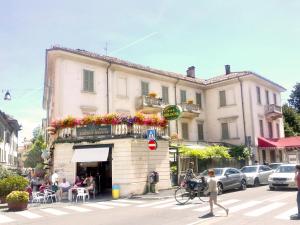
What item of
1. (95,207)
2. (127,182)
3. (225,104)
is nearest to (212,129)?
(225,104)

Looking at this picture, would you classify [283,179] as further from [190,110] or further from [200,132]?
[200,132]

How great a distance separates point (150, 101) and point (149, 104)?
0.35m

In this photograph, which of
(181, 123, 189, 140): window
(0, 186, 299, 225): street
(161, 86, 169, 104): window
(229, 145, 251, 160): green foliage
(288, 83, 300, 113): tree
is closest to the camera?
(0, 186, 299, 225): street

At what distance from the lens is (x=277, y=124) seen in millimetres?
38469

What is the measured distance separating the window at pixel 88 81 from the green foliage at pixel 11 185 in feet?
33.0

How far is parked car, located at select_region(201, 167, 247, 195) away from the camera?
1828 cm

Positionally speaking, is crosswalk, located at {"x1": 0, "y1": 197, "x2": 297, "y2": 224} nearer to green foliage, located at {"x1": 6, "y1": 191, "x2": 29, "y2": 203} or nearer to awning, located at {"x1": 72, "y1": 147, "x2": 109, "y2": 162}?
green foliage, located at {"x1": 6, "y1": 191, "x2": 29, "y2": 203}

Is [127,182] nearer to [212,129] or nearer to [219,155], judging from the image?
[219,155]

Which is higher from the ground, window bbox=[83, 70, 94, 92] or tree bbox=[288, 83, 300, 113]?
tree bbox=[288, 83, 300, 113]

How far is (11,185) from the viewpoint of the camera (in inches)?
666

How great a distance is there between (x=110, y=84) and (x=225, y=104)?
1373 cm

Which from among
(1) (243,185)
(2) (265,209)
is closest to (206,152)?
(1) (243,185)

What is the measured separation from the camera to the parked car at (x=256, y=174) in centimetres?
2192

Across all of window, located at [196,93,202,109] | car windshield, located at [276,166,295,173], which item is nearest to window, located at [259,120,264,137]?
window, located at [196,93,202,109]
